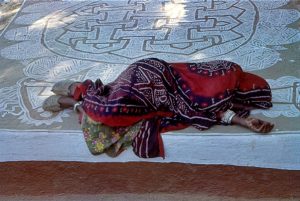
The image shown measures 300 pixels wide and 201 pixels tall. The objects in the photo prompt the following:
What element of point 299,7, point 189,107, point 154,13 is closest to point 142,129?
point 189,107

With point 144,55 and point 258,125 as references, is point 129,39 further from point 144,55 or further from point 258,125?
point 258,125

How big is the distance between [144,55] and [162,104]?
3.46 ft

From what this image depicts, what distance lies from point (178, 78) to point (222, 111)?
0.31 metres

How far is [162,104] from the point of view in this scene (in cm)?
282

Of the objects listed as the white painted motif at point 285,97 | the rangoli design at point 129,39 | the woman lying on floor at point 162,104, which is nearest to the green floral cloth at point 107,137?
the woman lying on floor at point 162,104

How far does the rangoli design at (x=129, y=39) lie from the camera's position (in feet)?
10.8

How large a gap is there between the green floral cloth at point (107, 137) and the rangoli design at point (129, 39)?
0.32 metres

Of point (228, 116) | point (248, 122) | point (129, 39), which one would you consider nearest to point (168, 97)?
point (228, 116)

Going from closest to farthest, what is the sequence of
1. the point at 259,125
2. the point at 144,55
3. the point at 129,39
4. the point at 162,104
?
the point at 259,125
the point at 162,104
the point at 144,55
the point at 129,39

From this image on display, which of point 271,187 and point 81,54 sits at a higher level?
point 81,54

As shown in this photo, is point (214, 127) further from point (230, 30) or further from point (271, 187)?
point (230, 30)

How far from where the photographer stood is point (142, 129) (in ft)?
8.95

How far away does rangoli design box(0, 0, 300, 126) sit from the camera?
10.8 ft

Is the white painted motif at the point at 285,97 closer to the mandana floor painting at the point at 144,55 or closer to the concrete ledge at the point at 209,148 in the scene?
the mandana floor painting at the point at 144,55
